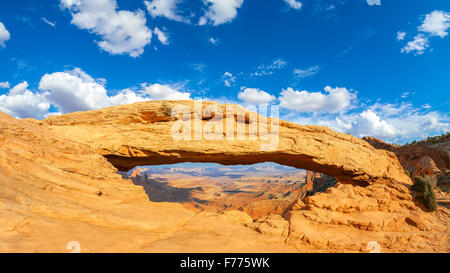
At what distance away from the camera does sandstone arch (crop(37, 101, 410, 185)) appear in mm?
11805

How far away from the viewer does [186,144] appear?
12.3 meters

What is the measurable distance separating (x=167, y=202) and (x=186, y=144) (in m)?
3.65

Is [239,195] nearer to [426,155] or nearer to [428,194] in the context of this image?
[426,155]

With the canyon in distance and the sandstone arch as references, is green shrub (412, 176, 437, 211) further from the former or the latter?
the sandstone arch

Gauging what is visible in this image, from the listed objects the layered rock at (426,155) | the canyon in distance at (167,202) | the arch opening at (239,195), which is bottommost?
the arch opening at (239,195)

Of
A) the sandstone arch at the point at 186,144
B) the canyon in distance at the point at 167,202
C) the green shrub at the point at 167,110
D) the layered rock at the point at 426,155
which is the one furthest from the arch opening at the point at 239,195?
the layered rock at the point at 426,155

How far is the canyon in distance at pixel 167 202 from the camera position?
20.0ft

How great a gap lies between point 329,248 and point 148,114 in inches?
478

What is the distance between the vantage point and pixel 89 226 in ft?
20.8

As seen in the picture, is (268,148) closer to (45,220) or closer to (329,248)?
(329,248)

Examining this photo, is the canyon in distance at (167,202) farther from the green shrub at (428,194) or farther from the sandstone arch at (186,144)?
the green shrub at (428,194)

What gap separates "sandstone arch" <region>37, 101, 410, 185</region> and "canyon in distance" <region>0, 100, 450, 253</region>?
66 mm

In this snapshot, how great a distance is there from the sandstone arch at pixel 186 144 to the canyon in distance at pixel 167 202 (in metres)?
0.07

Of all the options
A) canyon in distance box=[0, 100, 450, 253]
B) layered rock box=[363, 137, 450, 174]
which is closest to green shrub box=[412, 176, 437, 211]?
canyon in distance box=[0, 100, 450, 253]
